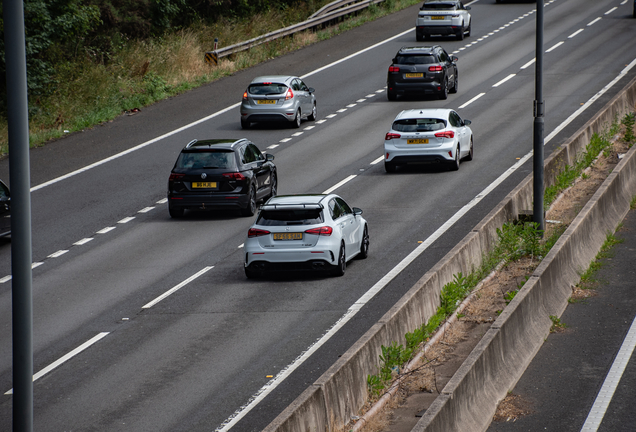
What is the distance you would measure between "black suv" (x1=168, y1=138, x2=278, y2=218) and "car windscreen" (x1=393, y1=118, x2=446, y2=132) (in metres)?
5.32

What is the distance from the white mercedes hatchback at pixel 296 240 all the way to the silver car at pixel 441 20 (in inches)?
1187

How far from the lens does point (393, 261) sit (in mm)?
17031

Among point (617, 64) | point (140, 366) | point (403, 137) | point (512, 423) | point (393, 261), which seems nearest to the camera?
point (512, 423)

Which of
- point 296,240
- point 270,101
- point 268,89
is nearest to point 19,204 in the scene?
point 296,240

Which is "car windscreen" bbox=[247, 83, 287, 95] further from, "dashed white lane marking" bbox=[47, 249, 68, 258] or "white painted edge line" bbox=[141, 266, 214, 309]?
"white painted edge line" bbox=[141, 266, 214, 309]

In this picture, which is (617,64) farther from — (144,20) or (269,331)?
(269,331)

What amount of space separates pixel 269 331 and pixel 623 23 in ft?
133

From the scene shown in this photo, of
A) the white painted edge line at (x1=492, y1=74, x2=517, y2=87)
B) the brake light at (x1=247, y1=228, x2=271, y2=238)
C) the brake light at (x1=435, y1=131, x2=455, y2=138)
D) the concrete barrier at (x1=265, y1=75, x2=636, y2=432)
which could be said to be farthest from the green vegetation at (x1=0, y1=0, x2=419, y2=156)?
the concrete barrier at (x1=265, y1=75, x2=636, y2=432)

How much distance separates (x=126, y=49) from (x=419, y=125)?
64.9ft

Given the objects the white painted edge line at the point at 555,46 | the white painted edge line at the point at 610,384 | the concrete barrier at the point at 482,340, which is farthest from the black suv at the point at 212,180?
the white painted edge line at the point at 555,46

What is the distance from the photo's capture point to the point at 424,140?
25297mm

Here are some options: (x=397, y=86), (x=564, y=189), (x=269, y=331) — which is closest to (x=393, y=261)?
(x=269, y=331)

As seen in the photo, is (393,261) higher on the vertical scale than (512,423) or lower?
lower

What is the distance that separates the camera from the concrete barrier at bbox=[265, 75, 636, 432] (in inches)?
328
